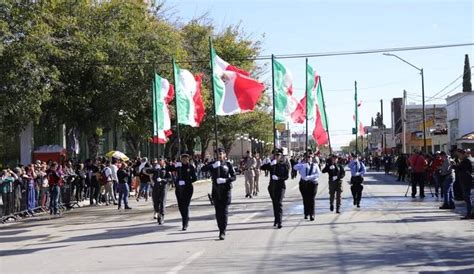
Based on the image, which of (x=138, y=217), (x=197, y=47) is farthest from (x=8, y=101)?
(x=197, y=47)

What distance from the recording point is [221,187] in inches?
533

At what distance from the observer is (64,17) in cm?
2581

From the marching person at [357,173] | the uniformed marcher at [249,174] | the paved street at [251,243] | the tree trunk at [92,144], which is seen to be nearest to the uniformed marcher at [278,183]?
the paved street at [251,243]

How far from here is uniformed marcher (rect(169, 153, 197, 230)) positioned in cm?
1489

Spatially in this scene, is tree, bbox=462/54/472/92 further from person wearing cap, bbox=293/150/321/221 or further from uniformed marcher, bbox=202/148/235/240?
uniformed marcher, bbox=202/148/235/240

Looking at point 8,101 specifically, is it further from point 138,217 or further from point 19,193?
point 138,217

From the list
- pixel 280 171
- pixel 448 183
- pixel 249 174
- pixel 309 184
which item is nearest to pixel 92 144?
pixel 249 174

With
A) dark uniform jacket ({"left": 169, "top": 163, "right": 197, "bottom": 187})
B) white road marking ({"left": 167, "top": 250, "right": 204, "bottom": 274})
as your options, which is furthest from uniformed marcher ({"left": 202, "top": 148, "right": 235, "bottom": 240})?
white road marking ({"left": 167, "top": 250, "right": 204, "bottom": 274})

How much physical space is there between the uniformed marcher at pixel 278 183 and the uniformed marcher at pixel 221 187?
1448 mm

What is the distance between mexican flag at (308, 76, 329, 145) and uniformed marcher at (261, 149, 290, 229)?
33.2 feet

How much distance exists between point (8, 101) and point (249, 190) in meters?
9.95

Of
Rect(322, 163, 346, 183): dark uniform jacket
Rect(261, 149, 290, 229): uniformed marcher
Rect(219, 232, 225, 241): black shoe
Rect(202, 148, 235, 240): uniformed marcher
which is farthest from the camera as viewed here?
Rect(322, 163, 346, 183): dark uniform jacket

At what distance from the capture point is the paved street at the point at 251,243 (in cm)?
1004

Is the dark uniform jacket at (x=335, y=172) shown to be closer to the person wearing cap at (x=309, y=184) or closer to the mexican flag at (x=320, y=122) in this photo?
the person wearing cap at (x=309, y=184)
